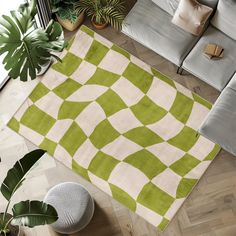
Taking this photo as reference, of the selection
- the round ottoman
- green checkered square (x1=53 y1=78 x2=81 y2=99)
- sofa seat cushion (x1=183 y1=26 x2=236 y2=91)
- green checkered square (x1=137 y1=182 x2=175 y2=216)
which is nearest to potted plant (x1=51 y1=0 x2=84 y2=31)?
green checkered square (x1=53 y1=78 x2=81 y2=99)

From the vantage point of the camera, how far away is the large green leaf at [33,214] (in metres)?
3.25

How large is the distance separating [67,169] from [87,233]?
633 millimetres

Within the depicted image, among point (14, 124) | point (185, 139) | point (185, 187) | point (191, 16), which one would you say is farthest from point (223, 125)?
point (14, 124)

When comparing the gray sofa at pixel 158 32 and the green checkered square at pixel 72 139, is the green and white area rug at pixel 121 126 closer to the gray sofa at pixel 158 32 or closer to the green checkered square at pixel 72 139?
the green checkered square at pixel 72 139

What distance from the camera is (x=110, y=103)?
4.58m

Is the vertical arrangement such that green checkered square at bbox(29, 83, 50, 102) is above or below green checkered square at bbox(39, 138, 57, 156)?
above

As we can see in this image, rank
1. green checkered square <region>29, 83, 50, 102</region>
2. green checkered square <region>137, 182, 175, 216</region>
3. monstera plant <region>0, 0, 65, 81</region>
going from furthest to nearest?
1. green checkered square <region>29, 83, 50, 102</region>
2. green checkered square <region>137, 182, 175, 216</region>
3. monstera plant <region>0, 0, 65, 81</region>

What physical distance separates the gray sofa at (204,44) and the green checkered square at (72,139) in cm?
107

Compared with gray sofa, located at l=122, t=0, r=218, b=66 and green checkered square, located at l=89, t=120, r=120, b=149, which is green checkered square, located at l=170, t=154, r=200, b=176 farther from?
gray sofa, located at l=122, t=0, r=218, b=66

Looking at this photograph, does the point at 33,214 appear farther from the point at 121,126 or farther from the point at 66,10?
the point at 66,10

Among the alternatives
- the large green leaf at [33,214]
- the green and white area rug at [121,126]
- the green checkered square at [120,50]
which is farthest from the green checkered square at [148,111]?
the large green leaf at [33,214]

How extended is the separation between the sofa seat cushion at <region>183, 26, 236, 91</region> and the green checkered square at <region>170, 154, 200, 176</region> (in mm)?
722

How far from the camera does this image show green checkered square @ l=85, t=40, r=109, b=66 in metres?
4.75

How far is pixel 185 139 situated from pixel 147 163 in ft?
1.47
